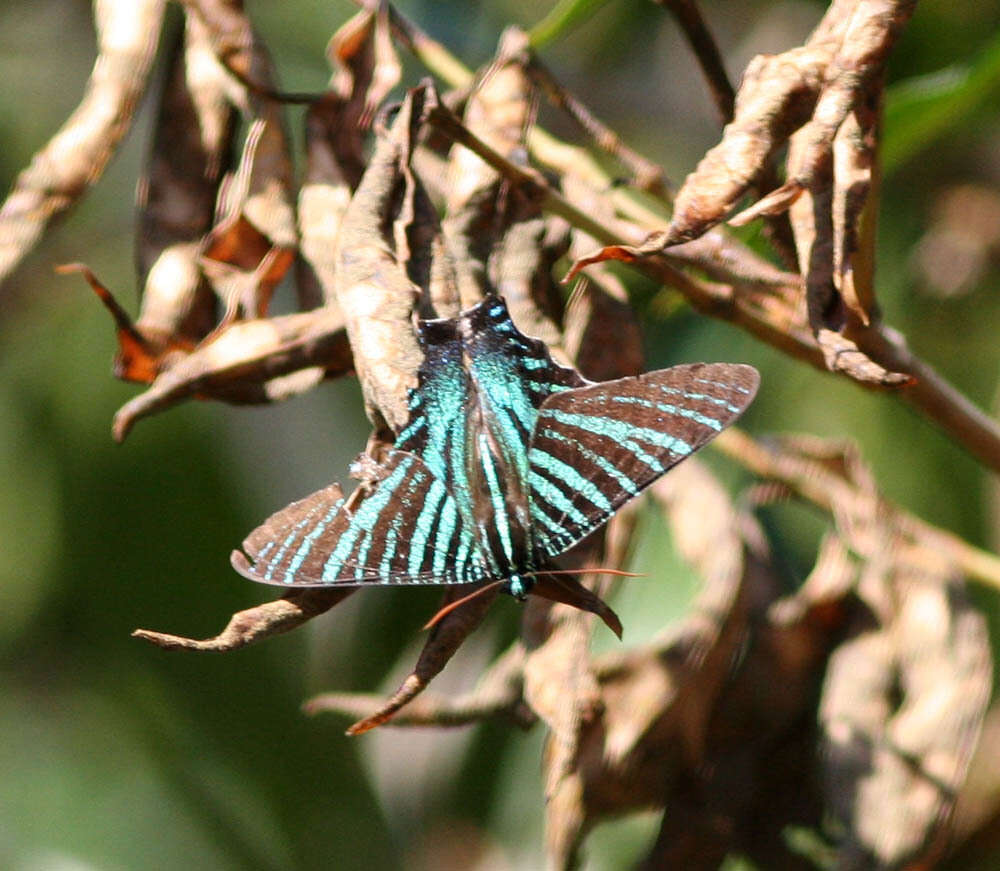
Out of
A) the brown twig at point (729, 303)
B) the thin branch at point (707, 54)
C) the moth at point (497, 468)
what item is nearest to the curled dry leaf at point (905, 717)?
the brown twig at point (729, 303)

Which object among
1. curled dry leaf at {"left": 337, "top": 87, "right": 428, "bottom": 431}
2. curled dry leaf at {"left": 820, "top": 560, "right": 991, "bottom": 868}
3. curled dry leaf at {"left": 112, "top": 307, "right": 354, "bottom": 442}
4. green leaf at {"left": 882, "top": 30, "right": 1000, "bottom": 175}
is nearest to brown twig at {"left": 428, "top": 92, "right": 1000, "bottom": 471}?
curled dry leaf at {"left": 337, "top": 87, "right": 428, "bottom": 431}

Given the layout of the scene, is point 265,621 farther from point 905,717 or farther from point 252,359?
point 905,717

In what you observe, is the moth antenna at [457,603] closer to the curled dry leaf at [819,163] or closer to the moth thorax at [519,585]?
the moth thorax at [519,585]

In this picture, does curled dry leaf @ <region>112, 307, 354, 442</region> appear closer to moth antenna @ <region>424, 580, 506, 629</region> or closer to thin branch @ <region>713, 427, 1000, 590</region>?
moth antenna @ <region>424, 580, 506, 629</region>

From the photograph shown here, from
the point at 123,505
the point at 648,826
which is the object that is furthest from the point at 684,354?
the point at 123,505

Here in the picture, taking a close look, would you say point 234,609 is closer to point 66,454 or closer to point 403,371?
point 66,454

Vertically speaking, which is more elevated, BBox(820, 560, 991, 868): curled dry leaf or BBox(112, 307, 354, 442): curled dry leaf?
BBox(112, 307, 354, 442): curled dry leaf
